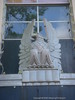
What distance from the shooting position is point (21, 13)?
16453 millimetres

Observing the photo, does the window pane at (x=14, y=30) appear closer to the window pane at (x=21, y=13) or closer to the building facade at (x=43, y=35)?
the building facade at (x=43, y=35)

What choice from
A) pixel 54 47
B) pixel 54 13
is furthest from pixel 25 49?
pixel 54 13

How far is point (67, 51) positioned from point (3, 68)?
3.30m

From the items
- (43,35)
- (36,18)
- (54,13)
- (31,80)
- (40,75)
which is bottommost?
(31,80)

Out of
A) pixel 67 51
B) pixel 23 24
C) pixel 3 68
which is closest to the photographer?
pixel 3 68

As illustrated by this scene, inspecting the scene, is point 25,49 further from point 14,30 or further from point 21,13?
point 21,13

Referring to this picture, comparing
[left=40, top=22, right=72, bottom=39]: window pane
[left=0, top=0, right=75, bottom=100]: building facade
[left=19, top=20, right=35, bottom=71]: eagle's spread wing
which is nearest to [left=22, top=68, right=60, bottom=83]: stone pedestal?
[left=0, top=0, right=75, bottom=100]: building facade

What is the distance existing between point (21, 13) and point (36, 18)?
36.8 inches

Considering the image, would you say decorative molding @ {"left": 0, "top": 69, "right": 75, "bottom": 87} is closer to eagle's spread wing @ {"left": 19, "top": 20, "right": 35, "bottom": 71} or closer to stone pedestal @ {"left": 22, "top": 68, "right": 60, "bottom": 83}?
stone pedestal @ {"left": 22, "top": 68, "right": 60, "bottom": 83}

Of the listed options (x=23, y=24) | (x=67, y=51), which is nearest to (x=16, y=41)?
(x=23, y=24)

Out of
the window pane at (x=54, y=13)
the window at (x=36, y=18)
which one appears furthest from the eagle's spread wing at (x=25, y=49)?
the window pane at (x=54, y=13)

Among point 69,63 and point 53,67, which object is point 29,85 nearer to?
point 53,67

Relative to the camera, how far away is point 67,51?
47.6 feet

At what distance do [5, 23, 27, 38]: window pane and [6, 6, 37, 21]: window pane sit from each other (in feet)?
1.31
